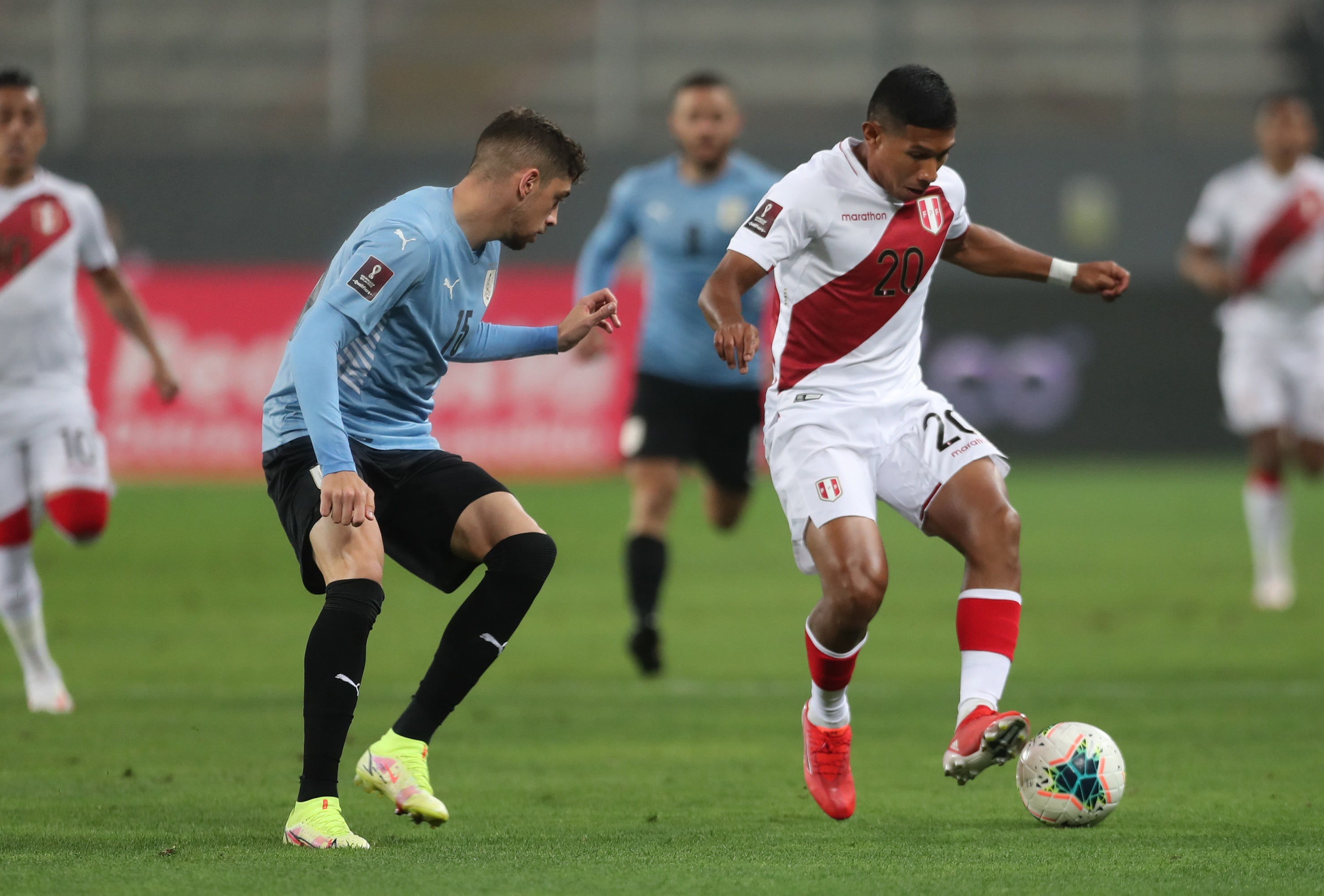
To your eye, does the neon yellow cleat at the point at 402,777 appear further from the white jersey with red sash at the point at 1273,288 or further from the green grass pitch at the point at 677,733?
the white jersey with red sash at the point at 1273,288

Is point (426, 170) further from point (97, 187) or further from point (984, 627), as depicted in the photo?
point (984, 627)

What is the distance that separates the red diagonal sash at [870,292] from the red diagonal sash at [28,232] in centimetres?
356

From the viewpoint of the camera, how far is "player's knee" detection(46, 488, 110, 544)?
7.58 metres

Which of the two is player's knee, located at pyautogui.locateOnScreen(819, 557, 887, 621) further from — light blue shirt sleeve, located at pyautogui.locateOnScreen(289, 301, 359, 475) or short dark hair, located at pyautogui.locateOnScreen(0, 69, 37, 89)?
short dark hair, located at pyautogui.locateOnScreen(0, 69, 37, 89)

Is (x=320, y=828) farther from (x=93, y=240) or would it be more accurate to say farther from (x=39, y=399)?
(x=93, y=240)

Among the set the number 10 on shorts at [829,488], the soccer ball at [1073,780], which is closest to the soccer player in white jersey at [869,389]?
the number 10 on shorts at [829,488]

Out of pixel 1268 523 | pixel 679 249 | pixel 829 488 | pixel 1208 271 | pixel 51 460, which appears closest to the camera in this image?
pixel 829 488

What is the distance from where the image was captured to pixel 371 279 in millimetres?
4852

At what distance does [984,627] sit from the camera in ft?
17.8

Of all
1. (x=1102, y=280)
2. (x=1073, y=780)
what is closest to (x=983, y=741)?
(x=1073, y=780)

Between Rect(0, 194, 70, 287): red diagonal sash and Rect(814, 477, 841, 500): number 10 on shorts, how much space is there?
12.6 ft

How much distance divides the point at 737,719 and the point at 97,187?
64.0 ft

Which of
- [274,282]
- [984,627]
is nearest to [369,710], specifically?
[984,627]

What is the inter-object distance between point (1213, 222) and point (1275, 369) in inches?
39.4
